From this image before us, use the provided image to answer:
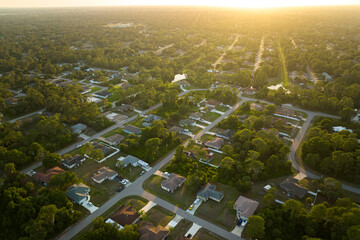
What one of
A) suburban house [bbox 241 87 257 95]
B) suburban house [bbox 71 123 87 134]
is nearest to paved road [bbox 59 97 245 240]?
suburban house [bbox 71 123 87 134]

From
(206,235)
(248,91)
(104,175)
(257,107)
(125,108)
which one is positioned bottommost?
(206,235)

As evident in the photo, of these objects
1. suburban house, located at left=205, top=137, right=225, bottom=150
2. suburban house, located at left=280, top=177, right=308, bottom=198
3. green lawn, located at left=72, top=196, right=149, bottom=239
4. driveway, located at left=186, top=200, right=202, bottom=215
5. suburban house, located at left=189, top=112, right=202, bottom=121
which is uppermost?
suburban house, located at left=189, top=112, right=202, bottom=121

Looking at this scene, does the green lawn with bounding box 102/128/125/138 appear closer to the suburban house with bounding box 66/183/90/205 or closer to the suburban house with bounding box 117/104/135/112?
the suburban house with bounding box 117/104/135/112

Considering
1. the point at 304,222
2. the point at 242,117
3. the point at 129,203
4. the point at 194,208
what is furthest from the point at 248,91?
the point at 129,203

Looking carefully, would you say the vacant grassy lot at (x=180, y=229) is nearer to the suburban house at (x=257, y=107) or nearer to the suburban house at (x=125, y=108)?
the suburban house at (x=125, y=108)

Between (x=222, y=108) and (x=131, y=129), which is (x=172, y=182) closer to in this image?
(x=131, y=129)

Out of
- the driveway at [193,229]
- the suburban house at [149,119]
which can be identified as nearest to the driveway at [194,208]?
the driveway at [193,229]
